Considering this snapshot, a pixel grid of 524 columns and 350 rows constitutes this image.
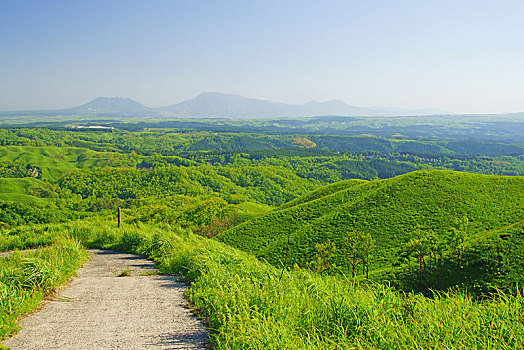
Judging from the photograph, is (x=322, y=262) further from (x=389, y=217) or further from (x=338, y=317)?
(x=338, y=317)

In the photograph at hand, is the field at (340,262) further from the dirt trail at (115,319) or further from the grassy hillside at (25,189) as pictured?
the grassy hillside at (25,189)

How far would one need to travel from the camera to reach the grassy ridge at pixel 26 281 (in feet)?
21.6

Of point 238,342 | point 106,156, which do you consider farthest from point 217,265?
point 106,156

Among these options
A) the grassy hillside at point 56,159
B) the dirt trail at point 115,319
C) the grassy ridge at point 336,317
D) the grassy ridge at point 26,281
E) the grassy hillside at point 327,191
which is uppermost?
the grassy ridge at point 336,317

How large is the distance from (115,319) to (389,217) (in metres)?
37.5

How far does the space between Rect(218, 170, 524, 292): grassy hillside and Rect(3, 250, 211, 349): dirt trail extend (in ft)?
79.2

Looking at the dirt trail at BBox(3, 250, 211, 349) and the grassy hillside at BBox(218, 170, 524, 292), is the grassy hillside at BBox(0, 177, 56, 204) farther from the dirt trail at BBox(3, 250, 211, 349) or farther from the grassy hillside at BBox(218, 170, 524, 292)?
the dirt trail at BBox(3, 250, 211, 349)

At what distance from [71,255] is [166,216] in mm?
61129

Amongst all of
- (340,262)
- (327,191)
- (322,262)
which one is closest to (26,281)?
(322,262)

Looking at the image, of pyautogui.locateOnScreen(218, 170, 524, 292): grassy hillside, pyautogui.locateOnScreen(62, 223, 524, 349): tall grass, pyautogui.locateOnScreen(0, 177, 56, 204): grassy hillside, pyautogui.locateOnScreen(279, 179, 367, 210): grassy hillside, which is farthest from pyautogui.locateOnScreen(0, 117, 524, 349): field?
pyautogui.locateOnScreen(0, 177, 56, 204): grassy hillside

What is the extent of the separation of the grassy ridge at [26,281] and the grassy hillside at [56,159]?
17139 centimetres

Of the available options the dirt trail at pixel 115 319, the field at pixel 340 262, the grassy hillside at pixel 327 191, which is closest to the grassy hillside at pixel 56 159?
the field at pixel 340 262

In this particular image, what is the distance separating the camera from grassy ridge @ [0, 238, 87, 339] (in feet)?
21.6

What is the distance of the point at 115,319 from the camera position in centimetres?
721
